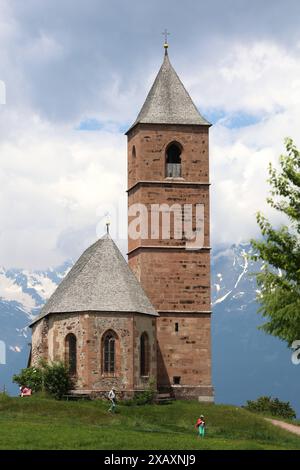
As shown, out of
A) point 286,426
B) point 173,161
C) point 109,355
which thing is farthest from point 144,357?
point 173,161

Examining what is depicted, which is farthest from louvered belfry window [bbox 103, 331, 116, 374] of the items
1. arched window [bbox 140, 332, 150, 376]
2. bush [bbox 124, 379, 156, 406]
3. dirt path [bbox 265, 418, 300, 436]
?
Result: dirt path [bbox 265, 418, 300, 436]

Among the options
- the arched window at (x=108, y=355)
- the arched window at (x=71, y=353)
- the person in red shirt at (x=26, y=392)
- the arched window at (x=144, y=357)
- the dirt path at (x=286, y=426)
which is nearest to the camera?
the dirt path at (x=286, y=426)

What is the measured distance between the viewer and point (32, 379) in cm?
6681

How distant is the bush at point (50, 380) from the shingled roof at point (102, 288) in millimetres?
3570

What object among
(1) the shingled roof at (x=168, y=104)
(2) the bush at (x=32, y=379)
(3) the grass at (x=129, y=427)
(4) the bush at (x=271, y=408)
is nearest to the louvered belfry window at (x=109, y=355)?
(3) the grass at (x=129, y=427)

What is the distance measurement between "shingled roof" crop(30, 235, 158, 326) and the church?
8 centimetres

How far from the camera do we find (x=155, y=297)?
72.8 meters

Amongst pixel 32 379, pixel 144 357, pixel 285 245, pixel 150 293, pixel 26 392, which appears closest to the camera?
pixel 285 245

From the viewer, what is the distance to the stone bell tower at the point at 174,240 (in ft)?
238

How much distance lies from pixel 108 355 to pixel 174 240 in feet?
35.1

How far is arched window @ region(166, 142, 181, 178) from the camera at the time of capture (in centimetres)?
7494

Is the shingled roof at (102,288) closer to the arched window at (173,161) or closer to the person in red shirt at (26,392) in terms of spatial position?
the person in red shirt at (26,392)

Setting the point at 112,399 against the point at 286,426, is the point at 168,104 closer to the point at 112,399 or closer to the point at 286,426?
the point at 112,399
